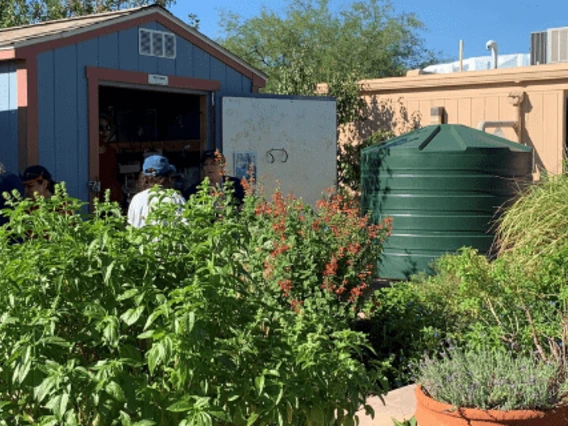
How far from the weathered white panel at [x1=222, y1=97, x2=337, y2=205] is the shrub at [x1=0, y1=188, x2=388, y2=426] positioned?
7307mm

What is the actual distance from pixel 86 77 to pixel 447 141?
12.6ft

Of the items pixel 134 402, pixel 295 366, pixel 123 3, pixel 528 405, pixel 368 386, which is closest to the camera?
pixel 134 402

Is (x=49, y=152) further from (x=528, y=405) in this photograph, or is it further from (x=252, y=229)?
(x=528, y=405)

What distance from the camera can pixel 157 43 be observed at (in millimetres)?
9703

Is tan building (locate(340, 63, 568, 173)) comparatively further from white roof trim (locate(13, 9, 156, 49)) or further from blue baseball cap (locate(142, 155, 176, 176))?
blue baseball cap (locate(142, 155, 176, 176))

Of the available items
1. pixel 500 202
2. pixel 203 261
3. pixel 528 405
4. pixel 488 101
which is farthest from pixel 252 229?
pixel 488 101

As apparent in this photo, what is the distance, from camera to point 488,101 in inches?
546

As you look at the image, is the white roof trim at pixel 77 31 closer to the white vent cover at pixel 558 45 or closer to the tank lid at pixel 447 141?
the tank lid at pixel 447 141

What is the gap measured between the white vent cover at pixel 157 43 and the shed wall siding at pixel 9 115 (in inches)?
65.5

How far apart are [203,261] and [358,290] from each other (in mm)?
2612

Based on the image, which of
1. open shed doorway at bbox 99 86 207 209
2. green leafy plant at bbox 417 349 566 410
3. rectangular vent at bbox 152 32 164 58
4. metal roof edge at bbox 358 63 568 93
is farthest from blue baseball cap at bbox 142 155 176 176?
metal roof edge at bbox 358 63 568 93

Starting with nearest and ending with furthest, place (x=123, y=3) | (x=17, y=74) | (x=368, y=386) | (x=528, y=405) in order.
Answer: (x=368, y=386)
(x=528, y=405)
(x=17, y=74)
(x=123, y=3)

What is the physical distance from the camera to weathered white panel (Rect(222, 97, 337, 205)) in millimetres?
10562

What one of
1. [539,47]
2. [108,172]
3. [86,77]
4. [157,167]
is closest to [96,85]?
[86,77]
